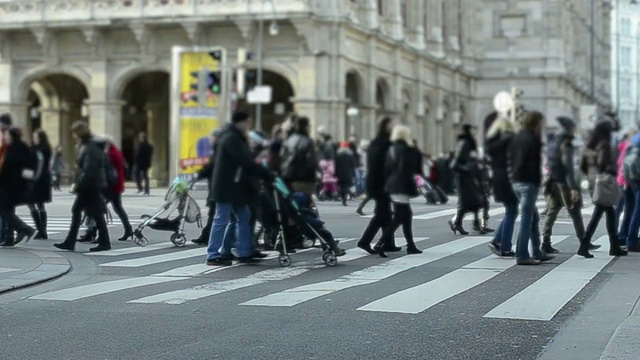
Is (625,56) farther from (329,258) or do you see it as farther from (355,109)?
(329,258)

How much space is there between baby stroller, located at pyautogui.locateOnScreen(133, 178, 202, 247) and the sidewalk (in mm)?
1779

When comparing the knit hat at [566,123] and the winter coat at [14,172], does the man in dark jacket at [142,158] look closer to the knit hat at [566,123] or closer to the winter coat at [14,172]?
the winter coat at [14,172]

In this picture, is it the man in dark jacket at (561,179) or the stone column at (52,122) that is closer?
the man in dark jacket at (561,179)

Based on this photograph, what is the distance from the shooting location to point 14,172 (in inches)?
677

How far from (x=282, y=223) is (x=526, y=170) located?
2.90 metres

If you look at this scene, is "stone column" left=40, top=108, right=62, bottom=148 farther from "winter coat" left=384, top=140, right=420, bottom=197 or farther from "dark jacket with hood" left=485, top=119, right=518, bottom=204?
"dark jacket with hood" left=485, top=119, right=518, bottom=204

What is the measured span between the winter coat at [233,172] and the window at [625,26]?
130269mm

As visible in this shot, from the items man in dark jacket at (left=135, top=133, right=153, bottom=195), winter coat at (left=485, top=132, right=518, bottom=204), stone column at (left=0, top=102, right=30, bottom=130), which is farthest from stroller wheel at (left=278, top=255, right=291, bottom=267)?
stone column at (left=0, top=102, right=30, bottom=130)

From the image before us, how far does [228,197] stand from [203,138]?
52.6 feet

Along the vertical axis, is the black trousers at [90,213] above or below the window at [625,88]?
below

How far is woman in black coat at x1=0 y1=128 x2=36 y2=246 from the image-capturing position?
17.1 meters

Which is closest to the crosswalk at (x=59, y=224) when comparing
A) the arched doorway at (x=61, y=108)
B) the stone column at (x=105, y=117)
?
the stone column at (x=105, y=117)

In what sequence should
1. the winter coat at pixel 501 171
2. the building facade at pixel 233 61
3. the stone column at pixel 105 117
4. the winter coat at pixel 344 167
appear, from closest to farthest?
the winter coat at pixel 501 171 → the winter coat at pixel 344 167 → the building facade at pixel 233 61 → the stone column at pixel 105 117

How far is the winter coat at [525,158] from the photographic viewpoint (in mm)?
14047
